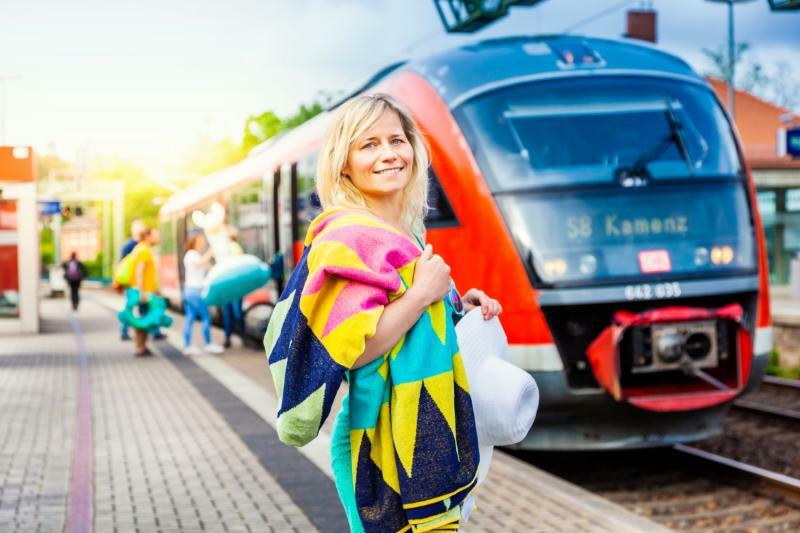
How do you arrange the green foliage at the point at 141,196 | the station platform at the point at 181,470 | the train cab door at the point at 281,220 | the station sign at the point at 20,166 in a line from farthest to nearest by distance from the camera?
1. the green foliage at the point at 141,196
2. the station sign at the point at 20,166
3. the train cab door at the point at 281,220
4. the station platform at the point at 181,470

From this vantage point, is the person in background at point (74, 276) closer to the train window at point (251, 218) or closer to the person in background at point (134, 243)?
the person in background at point (134, 243)

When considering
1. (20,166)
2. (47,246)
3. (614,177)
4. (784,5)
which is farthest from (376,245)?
(47,246)

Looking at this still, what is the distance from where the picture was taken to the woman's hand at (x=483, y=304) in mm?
2635

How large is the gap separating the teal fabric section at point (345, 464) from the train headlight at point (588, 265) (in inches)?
182

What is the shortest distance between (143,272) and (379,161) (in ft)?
41.6

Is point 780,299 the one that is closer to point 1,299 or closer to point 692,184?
point 1,299

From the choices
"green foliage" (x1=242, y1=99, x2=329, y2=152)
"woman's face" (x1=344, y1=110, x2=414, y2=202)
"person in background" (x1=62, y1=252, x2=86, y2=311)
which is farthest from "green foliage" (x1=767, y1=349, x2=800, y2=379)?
"green foliage" (x1=242, y1=99, x2=329, y2=152)

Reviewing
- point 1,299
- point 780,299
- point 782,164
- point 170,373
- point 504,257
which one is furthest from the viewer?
point 782,164

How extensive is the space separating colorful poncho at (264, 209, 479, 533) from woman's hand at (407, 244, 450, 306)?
24mm

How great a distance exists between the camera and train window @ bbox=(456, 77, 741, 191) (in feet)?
23.8

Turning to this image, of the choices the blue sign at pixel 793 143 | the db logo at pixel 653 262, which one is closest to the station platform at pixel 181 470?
the db logo at pixel 653 262

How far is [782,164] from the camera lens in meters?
34.4

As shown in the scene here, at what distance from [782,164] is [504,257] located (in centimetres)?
2984

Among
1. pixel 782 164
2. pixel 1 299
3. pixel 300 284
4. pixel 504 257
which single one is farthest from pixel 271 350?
pixel 782 164
